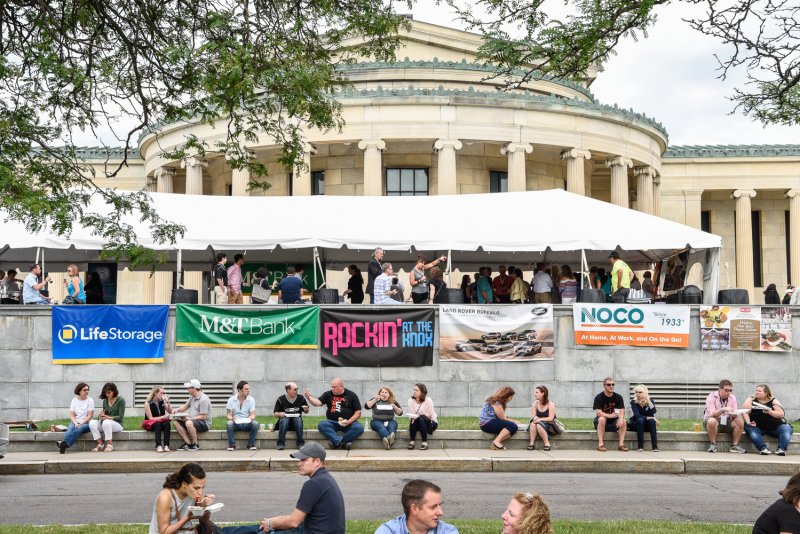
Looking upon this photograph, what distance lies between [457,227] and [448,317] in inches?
129

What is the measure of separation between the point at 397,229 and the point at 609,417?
8379 mm

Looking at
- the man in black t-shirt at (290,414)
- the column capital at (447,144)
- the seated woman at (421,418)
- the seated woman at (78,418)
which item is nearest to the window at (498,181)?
the column capital at (447,144)

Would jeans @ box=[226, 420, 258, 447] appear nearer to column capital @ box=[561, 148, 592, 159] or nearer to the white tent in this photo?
the white tent

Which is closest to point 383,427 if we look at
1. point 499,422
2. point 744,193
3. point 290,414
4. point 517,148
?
point 290,414

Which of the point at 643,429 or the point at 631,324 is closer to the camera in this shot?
the point at 643,429

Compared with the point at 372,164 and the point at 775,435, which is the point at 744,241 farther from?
the point at 775,435

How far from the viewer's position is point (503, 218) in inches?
992

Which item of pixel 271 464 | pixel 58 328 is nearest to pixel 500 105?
pixel 58 328

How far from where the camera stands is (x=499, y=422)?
60.3 feet

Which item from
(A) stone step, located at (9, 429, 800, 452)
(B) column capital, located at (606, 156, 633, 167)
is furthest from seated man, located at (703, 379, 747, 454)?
(B) column capital, located at (606, 156, 633, 167)

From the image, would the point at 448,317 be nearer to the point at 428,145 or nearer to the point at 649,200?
the point at 428,145

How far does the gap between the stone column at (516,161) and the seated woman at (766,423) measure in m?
20.6

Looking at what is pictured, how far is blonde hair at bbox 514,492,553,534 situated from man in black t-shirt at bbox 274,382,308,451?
456 inches

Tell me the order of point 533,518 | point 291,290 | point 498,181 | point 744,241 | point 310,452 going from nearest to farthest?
point 533,518
point 310,452
point 291,290
point 498,181
point 744,241
